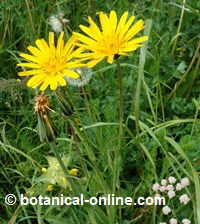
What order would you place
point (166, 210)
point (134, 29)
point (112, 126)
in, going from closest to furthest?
point (134, 29), point (166, 210), point (112, 126)

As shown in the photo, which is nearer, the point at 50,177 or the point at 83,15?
the point at 50,177

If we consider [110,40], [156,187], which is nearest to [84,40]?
[110,40]

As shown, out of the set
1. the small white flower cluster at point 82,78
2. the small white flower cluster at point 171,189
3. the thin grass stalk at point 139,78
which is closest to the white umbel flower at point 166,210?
the small white flower cluster at point 171,189

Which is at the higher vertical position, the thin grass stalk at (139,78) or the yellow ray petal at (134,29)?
the yellow ray petal at (134,29)

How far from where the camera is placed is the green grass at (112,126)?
142 centimetres

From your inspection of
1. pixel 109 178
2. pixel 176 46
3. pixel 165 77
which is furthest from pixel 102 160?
pixel 176 46

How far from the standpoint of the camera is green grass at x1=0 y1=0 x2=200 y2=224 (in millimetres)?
1416

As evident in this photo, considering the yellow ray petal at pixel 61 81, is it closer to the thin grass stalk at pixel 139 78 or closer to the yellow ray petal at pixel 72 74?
the yellow ray petal at pixel 72 74

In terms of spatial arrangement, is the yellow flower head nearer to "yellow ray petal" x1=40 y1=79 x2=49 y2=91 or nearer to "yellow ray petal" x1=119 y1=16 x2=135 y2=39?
"yellow ray petal" x1=119 y1=16 x2=135 y2=39

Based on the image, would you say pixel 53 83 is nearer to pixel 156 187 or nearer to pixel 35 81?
pixel 35 81

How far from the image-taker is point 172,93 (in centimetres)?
181

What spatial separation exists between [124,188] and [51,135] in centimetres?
53

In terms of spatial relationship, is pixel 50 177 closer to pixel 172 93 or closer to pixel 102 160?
pixel 102 160

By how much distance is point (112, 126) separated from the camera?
1.62 metres
